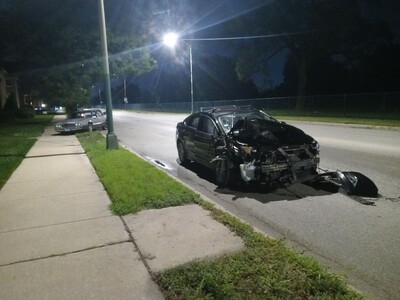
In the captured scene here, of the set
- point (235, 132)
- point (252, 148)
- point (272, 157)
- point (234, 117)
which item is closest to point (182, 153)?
point (234, 117)

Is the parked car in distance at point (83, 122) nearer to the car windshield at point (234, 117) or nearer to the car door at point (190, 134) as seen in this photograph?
the car door at point (190, 134)

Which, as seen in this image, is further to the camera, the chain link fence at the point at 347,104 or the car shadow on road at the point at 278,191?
the chain link fence at the point at 347,104

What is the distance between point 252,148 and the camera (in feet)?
21.9

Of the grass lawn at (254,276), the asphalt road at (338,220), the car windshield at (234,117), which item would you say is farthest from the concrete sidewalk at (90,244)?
the car windshield at (234,117)

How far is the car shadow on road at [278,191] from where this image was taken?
6.59m

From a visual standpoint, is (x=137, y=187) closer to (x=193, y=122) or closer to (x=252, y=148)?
(x=252, y=148)

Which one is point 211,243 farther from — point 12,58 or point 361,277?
point 12,58

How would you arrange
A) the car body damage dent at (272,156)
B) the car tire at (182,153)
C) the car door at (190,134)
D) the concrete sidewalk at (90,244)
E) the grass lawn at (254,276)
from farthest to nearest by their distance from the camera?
1. the car tire at (182,153)
2. the car door at (190,134)
3. the car body damage dent at (272,156)
4. the concrete sidewalk at (90,244)
5. the grass lawn at (254,276)

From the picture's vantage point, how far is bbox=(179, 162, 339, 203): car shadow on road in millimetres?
6594

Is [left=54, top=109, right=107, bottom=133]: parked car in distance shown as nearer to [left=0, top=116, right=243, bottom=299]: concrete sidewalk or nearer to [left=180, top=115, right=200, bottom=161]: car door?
[left=180, top=115, right=200, bottom=161]: car door

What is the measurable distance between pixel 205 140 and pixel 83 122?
16.4m

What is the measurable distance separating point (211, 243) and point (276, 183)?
268 cm

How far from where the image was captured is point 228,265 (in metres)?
3.78

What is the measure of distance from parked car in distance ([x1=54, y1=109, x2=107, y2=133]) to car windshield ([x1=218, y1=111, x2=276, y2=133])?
16040mm
